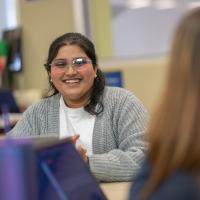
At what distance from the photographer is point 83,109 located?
219cm

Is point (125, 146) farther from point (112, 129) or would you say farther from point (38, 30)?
point (38, 30)

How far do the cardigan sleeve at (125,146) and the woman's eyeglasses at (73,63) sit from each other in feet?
0.74

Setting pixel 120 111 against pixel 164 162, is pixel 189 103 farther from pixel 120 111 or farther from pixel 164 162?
pixel 120 111

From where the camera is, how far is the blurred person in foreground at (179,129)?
81 centimetres

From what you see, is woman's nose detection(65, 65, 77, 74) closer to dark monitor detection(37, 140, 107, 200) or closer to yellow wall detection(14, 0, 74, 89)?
dark monitor detection(37, 140, 107, 200)

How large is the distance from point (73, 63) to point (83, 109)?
0.21 meters

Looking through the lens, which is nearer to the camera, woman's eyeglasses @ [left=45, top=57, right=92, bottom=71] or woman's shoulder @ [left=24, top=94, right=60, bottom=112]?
woman's eyeglasses @ [left=45, top=57, right=92, bottom=71]

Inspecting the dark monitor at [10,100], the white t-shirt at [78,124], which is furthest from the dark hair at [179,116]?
the dark monitor at [10,100]

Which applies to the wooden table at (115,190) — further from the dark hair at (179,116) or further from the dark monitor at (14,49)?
the dark monitor at (14,49)

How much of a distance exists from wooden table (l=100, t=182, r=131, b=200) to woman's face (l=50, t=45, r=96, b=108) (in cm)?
53

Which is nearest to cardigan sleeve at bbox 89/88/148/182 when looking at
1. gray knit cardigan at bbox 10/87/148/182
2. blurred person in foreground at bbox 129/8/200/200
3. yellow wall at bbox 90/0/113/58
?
gray knit cardigan at bbox 10/87/148/182

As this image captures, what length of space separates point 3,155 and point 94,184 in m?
0.34

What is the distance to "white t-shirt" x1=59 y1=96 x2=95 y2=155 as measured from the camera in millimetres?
2131

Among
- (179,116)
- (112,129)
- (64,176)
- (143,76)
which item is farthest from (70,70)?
(143,76)
